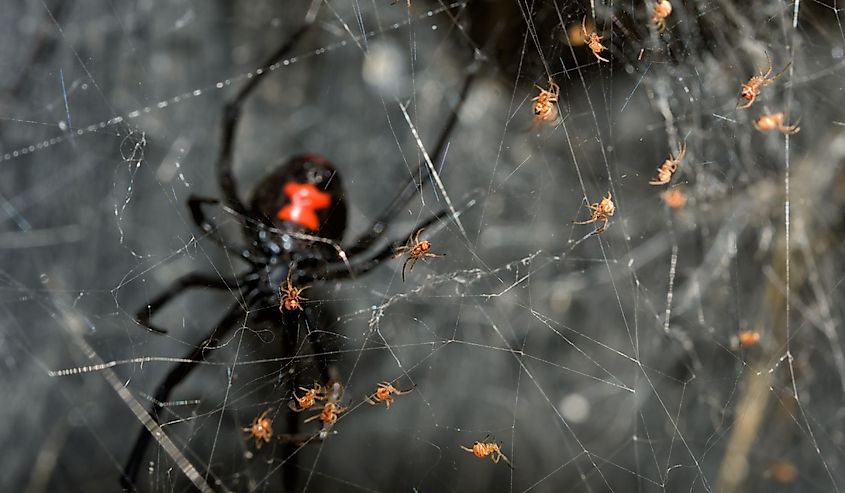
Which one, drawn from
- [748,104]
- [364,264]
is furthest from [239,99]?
[748,104]

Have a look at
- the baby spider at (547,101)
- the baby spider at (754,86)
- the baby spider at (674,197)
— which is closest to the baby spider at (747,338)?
the baby spider at (674,197)

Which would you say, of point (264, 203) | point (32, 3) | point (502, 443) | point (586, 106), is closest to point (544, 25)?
Answer: point (586, 106)

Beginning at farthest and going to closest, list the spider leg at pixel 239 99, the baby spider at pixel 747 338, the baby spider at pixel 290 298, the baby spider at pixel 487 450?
1. the spider leg at pixel 239 99
2. the baby spider at pixel 747 338
3. the baby spider at pixel 487 450
4. the baby spider at pixel 290 298

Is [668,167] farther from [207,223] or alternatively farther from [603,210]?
[207,223]

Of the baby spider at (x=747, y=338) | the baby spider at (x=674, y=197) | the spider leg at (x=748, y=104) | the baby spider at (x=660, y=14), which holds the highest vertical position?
the baby spider at (x=660, y=14)

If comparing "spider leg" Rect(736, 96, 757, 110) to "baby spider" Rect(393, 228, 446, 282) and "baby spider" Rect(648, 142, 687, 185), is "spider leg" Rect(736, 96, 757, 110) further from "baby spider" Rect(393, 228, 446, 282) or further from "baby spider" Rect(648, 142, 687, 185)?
"baby spider" Rect(393, 228, 446, 282)

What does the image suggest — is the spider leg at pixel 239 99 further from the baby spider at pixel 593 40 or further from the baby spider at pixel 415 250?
the baby spider at pixel 593 40

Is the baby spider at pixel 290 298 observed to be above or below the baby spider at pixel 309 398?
above
